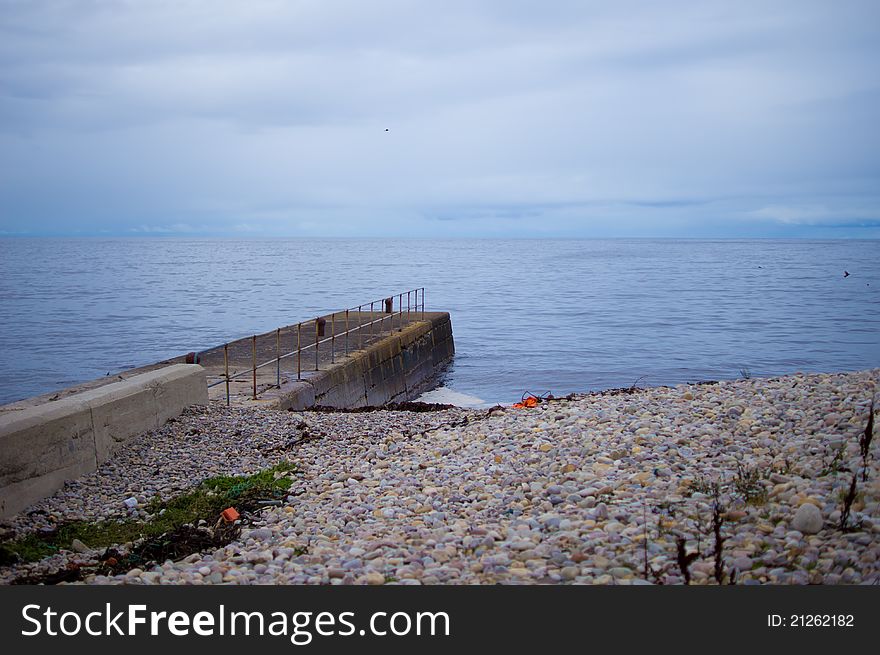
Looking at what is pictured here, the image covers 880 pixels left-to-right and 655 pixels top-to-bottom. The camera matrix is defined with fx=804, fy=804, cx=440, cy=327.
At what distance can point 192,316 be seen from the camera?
39.1m

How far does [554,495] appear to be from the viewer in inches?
234

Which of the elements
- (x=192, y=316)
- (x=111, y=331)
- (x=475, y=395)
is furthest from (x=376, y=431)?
(x=192, y=316)

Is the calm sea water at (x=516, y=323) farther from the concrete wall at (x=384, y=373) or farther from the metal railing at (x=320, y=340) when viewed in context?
the metal railing at (x=320, y=340)

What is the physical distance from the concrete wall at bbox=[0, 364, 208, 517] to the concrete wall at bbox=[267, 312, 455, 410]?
262 cm

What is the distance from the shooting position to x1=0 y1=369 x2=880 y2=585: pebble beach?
465cm

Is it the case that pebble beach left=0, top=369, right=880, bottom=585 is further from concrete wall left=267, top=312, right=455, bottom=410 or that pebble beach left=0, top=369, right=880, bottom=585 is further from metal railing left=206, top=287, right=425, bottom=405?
concrete wall left=267, top=312, right=455, bottom=410

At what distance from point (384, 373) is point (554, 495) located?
13.2 meters

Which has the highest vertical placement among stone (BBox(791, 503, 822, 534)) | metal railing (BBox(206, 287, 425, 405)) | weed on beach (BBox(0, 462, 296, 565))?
stone (BBox(791, 503, 822, 534))

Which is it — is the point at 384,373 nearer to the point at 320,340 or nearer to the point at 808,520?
the point at 320,340

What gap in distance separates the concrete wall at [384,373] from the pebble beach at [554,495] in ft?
13.1

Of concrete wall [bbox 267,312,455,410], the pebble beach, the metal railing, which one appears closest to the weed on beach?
the pebble beach

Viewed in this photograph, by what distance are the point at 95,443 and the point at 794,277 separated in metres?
73.9

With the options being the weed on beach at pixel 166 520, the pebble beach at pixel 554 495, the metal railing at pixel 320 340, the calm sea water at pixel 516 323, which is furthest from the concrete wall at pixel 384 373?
the weed on beach at pixel 166 520

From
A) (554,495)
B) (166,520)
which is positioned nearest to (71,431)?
(166,520)
